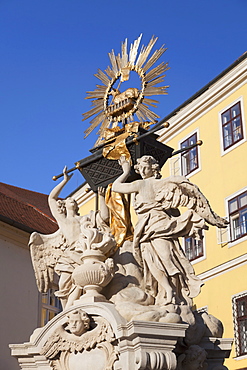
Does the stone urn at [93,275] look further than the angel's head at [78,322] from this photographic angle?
Yes

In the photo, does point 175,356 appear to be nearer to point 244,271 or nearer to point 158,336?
point 158,336

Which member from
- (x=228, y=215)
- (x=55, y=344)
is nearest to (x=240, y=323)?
(x=228, y=215)

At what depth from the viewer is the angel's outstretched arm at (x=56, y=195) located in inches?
371

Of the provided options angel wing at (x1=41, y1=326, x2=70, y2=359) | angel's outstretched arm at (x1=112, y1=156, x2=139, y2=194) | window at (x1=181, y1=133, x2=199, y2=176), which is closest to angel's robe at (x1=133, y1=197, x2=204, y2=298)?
angel's outstretched arm at (x1=112, y1=156, x2=139, y2=194)

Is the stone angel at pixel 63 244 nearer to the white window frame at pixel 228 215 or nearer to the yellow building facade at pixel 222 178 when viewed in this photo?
the yellow building facade at pixel 222 178

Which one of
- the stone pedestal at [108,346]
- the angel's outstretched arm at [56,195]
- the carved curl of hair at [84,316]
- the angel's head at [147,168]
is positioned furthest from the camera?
the angel's outstretched arm at [56,195]

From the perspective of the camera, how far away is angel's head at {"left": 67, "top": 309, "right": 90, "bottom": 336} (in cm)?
766

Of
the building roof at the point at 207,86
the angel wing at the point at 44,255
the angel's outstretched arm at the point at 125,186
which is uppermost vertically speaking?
the building roof at the point at 207,86

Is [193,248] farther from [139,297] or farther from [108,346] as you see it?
[108,346]

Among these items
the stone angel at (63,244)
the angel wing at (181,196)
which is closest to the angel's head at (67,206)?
the stone angel at (63,244)

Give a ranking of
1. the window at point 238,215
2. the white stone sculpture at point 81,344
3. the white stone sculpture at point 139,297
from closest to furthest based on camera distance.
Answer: the white stone sculpture at point 139,297
the white stone sculpture at point 81,344
the window at point 238,215

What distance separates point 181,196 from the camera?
27.3 ft

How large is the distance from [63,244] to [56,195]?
73 cm

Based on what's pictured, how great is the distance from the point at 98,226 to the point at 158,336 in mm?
2498
